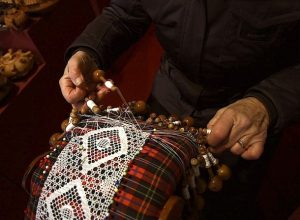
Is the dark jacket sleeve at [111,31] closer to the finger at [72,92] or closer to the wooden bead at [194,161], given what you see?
the finger at [72,92]

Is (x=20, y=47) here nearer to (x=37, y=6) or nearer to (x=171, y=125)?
(x=37, y=6)

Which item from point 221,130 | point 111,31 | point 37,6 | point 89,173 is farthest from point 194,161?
point 37,6

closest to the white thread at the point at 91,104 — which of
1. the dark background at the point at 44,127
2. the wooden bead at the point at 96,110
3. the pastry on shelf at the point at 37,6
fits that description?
the wooden bead at the point at 96,110

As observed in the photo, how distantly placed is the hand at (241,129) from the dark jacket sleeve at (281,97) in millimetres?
30

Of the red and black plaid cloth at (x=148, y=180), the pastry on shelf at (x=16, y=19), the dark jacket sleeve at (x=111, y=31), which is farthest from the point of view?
the pastry on shelf at (x=16, y=19)

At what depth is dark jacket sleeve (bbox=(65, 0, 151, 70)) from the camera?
870 mm

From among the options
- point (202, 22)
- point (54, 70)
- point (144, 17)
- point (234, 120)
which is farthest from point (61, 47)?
point (234, 120)

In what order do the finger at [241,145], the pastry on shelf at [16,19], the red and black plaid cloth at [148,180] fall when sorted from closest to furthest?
the red and black plaid cloth at [148,180] → the finger at [241,145] → the pastry on shelf at [16,19]

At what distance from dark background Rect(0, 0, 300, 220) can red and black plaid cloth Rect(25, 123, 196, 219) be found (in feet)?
2.47

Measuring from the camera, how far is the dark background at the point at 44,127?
50.6 inches

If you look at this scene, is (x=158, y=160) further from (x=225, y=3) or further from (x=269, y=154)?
(x=269, y=154)

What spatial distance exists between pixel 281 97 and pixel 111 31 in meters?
0.50

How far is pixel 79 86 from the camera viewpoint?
73 cm

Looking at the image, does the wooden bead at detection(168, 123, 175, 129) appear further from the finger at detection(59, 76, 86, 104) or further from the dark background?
the dark background
